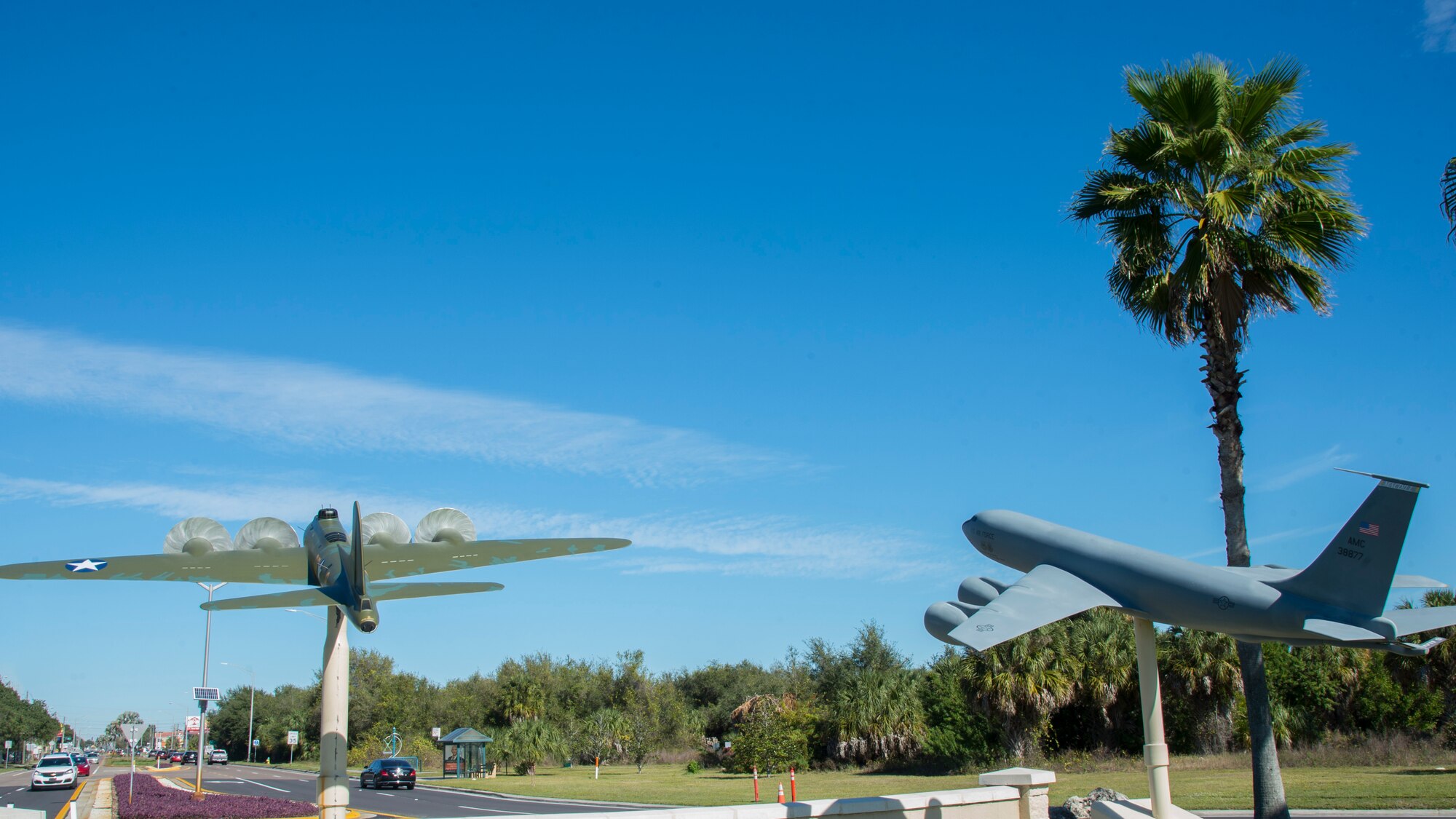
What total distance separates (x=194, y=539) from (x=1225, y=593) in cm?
Answer: 1187

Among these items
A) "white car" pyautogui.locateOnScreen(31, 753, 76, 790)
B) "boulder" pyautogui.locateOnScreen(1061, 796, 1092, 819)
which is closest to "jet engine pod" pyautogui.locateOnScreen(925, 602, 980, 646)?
"boulder" pyautogui.locateOnScreen(1061, 796, 1092, 819)

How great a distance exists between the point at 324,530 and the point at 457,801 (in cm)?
2243

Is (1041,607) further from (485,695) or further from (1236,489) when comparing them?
(485,695)

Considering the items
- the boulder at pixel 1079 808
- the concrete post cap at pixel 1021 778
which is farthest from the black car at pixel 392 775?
the concrete post cap at pixel 1021 778

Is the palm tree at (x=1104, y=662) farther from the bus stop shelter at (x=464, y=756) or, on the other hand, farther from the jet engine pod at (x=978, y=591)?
the bus stop shelter at (x=464, y=756)

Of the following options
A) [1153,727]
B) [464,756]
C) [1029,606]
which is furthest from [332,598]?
[464,756]

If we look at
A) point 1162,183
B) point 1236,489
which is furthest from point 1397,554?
point 1162,183

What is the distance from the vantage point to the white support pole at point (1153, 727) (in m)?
11.8

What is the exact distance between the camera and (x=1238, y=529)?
15.4 metres

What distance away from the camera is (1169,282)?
1680 cm

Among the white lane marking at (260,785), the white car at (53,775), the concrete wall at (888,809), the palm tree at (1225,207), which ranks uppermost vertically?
the palm tree at (1225,207)

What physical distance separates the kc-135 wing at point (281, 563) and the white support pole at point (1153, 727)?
21.4ft

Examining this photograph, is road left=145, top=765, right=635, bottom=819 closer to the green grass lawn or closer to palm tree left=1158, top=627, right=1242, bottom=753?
the green grass lawn

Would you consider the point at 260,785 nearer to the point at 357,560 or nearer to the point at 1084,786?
the point at 1084,786
